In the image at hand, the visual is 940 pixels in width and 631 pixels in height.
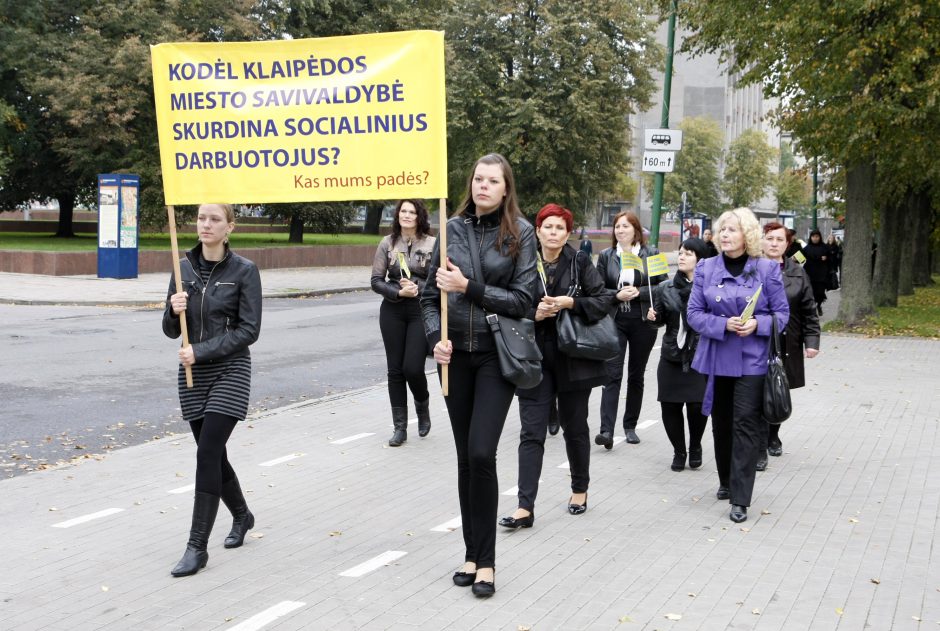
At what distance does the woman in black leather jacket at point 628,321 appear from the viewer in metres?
8.76

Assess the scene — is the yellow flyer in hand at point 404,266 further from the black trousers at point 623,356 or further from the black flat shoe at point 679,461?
the black flat shoe at point 679,461

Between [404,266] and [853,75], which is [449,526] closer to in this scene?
[404,266]

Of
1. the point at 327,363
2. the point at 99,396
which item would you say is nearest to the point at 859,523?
the point at 99,396

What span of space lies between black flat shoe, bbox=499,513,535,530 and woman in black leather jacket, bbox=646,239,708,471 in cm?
191

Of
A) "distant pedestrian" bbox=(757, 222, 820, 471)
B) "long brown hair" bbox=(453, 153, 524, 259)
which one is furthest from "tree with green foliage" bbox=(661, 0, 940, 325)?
"long brown hair" bbox=(453, 153, 524, 259)

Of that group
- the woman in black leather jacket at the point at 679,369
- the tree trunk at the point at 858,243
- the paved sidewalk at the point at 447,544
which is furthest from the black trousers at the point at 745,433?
the tree trunk at the point at 858,243

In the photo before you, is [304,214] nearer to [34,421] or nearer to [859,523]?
[34,421]

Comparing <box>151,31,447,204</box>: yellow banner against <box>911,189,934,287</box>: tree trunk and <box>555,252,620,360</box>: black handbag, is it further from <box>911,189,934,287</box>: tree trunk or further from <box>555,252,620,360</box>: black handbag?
<box>911,189,934,287</box>: tree trunk

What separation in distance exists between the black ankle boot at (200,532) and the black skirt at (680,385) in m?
3.69

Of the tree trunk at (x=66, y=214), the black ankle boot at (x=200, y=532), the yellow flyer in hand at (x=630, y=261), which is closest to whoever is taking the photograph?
the black ankle boot at (x=200, y=532)

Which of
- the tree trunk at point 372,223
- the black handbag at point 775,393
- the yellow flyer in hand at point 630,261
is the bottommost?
the tree trunk at point 372,223

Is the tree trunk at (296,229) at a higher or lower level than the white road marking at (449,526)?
lower

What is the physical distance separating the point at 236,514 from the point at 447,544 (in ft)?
3.63

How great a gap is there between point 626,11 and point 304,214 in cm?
1489
